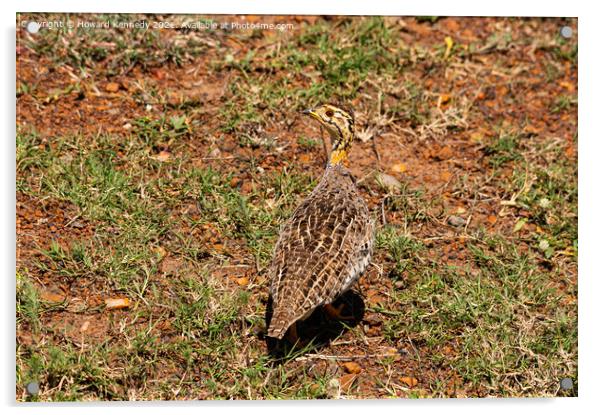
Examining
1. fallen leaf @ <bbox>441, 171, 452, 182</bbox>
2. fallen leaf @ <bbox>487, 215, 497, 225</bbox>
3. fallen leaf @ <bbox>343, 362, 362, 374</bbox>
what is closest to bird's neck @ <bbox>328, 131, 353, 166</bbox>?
fallen leaf @ <bbox>441, 171, 452, 182</bbox>

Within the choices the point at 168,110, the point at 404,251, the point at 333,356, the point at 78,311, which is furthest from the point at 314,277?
the point at 168,110

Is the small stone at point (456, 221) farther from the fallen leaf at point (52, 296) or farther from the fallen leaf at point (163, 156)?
the fallen leaf at point (52, 296)

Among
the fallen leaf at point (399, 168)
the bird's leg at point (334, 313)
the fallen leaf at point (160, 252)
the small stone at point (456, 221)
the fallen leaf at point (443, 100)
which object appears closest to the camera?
the bird's leg at point (334, 313)

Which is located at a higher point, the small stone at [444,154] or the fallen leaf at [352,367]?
the small stone at [444,154]

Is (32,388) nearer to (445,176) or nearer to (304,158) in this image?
(304,158)

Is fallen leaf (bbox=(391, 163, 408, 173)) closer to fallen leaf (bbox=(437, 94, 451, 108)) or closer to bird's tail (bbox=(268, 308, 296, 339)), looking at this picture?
fallen leaf (bbox=(437, 94, 451, 108))

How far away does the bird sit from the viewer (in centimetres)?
513

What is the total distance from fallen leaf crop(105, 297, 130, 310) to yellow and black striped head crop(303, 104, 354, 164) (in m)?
1.66

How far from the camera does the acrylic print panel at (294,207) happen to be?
542cm

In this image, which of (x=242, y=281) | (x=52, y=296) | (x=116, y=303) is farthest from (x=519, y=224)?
(x=52, y=296)

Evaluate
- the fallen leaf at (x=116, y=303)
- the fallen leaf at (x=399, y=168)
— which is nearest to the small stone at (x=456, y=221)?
the fallen leaf at (x=399, y=168)

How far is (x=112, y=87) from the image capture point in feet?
21.4

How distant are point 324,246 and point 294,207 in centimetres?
95

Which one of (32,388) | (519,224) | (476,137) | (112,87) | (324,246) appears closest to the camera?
(32,388)
